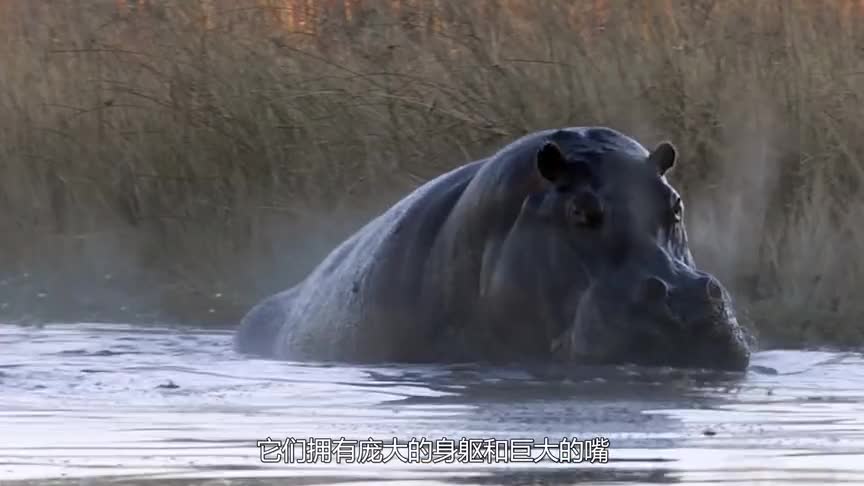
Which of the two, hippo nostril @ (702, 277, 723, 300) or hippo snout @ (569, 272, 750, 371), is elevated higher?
hippo nostril @ (702, 277, 723, 300)

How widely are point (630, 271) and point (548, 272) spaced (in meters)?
0.28

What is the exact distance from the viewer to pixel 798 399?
18.2ft

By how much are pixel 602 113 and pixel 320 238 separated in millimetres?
1300

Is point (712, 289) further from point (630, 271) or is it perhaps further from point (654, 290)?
point (630, 271)

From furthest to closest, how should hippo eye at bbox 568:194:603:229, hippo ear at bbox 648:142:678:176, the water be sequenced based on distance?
hippo ear at bbox 648:142:678:176, hippo eye at bbox 568:194:603:229, the water

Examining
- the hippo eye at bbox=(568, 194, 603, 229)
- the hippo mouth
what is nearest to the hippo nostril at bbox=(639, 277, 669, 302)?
the hippo mouth

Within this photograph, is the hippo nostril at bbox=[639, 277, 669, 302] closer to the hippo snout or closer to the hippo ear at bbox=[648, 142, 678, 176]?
the hippo snout

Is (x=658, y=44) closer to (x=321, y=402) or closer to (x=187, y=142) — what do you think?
(x=187, y=142)

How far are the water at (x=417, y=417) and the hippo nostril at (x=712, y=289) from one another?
0.20 m

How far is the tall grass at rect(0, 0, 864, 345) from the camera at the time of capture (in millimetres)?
9156

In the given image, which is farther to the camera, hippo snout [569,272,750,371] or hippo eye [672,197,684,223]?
hippo eye [672,197,684,223]

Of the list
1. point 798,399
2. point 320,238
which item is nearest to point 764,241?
point 320,238

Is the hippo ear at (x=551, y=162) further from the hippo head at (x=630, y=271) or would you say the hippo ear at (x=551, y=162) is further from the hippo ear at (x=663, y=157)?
the hippo ear at (x=663, y=157)

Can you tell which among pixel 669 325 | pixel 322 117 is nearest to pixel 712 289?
pixel 669 325
